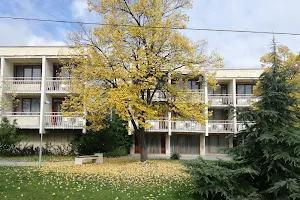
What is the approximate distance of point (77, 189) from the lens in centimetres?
966

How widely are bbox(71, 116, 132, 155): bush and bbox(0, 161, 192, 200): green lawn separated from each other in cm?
1123

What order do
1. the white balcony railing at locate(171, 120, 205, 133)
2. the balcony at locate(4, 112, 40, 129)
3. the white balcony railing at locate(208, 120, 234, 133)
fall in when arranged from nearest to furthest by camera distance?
the balcony at locate(4, 112, 40, 129)
the white balcony railing at locate(171, 120, 205, 133)
the white balcony railing at locate(208, 120, 234, 133)

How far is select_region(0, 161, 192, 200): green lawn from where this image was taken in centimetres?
876

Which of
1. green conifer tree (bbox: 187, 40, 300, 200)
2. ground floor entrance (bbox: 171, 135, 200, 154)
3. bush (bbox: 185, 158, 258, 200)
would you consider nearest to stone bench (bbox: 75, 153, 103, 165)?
green conifer tree (bbox: 187, 40, 300, 200)

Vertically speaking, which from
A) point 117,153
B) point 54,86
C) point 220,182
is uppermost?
point 54,86

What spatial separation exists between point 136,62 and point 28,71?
16551 millimetres

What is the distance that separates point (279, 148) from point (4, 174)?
10863 mm

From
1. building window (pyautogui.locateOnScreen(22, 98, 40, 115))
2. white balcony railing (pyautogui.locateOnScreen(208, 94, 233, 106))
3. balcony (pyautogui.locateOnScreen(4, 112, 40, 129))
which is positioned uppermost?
white balcony railing (pyautogui.locateOnScreen(208, 94, 233, 106))

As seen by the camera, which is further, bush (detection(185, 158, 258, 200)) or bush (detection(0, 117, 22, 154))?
bush (detection(0, 117, 22, 154))

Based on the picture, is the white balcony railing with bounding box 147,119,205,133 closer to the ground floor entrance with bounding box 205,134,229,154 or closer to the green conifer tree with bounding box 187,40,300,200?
the ground floor entrance with bounding box 205,134,229,154

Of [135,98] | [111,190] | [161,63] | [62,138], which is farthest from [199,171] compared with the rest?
[62,138]

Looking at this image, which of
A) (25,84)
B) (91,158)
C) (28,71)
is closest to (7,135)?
(25,84)

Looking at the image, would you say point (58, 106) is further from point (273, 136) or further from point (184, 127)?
point (273, 136)

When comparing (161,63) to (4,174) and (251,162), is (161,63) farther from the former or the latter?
(4,174)
